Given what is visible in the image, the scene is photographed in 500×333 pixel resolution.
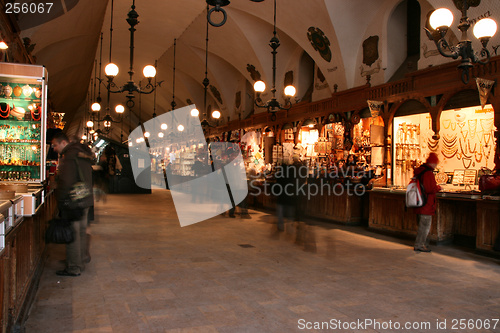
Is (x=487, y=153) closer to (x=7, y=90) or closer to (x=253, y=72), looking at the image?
(x=7, y=90)

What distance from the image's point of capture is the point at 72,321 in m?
3.19

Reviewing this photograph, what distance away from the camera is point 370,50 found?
965 centimetres

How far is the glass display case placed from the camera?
197 inches

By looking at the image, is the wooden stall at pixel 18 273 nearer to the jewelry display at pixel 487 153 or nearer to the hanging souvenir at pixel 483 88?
the hanging souvenir at pixel 483 88

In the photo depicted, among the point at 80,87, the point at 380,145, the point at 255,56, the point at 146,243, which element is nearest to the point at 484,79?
the point at 380,145

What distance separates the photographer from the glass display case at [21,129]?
4997mm

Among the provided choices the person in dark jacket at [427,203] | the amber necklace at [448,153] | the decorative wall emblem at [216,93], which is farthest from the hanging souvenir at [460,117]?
the decorative wall emblem at [216,93]

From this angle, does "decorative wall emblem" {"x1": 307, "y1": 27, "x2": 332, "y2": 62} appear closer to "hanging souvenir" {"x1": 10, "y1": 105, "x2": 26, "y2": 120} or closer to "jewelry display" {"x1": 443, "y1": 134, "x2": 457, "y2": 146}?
"jewelry display" {"x1": 443, "y1": 134, "x2": 457, "y2": 146}

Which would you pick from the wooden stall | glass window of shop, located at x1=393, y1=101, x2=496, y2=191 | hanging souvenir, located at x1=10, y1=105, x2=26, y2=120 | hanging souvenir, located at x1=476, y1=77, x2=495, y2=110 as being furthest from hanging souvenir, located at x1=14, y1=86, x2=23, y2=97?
glass window of shop, located at x1=393, y1=101, x2=496, y2=191

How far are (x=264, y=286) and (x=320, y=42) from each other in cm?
807

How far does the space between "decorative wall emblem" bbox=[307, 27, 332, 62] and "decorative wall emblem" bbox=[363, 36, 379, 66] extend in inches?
38.8

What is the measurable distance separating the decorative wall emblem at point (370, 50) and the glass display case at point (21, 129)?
25.0ft

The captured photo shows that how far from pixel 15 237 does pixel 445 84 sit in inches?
300

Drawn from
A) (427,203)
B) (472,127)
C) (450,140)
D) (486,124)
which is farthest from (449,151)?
(427,203)
